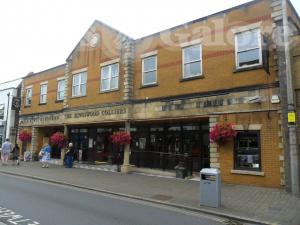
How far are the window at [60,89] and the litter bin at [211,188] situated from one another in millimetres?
17695

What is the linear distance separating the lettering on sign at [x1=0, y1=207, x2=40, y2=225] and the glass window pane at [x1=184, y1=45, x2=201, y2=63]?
37.3 feet

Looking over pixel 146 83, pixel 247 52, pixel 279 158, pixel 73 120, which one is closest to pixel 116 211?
pixel 279 158

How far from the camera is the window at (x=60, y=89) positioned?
25.2 metres

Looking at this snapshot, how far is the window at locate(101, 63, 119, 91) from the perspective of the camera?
66.0ft

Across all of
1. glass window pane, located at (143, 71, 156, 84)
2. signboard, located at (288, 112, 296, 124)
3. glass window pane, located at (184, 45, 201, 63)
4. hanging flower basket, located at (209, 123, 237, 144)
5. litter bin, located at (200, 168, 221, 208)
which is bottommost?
litter bin, located at (200, 168, 221, 208)

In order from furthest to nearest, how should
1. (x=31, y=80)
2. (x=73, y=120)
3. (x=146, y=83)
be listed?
(x=31, y=80)
(x=73, y=120)
(x=146, y=83)

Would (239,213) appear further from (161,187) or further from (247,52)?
(247,52)

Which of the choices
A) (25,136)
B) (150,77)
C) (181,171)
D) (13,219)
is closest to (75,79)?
(150,77)

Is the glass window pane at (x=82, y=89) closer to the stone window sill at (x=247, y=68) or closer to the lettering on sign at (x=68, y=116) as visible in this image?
the lettering on sign at (x=68, y=116)

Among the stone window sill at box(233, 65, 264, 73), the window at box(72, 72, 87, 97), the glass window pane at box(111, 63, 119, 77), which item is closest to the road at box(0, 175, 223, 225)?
the stone window sill at box(233, 65, 264, 73)

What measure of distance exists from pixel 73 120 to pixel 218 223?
53.6 ft

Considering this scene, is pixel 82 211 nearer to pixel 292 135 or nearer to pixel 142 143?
pixel 292 135

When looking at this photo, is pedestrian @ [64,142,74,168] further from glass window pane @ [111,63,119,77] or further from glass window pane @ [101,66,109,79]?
glass window pane @ [111,63,119,77]

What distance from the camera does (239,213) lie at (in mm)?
8984
